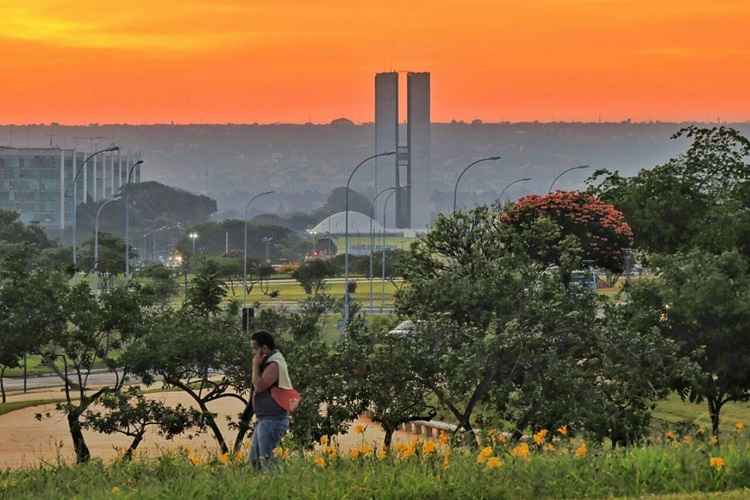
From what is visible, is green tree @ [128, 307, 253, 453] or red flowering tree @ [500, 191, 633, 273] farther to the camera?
red flowering tree @ [500, 191, 633, 273]

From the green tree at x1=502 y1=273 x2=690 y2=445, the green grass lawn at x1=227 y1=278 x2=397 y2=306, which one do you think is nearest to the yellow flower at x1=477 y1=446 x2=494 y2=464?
the green tree at x1=502 y1=273 x2=690 y2=445

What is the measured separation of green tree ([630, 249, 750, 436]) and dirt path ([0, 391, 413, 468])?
542cm

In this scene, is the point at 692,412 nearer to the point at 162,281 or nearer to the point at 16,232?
the point at 162,281

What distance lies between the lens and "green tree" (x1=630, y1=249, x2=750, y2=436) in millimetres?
28672

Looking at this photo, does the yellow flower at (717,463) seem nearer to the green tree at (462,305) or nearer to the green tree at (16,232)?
the green tree at (462,305)

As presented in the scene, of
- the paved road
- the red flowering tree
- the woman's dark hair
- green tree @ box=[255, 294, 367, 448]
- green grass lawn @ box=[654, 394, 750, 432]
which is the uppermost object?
the red flowering tree

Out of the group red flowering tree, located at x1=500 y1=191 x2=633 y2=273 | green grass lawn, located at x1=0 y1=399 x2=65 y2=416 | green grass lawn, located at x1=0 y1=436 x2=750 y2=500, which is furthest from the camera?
red flowering tree, located at x1=500 y1=191 x2=633 y2=273

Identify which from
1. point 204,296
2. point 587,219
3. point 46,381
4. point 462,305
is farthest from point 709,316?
point 46,381

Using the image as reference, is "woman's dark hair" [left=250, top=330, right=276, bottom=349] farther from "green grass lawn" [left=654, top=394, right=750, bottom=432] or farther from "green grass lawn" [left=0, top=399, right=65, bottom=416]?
"green grass lawn" [left=0, top=399, right=65, bottom=416]

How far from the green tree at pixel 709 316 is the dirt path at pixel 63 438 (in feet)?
17.8

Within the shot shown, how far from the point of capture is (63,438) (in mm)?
34906

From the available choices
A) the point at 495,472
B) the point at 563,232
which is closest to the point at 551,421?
the point at 495,472

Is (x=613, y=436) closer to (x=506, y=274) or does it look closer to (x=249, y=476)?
(x=506, y=274)

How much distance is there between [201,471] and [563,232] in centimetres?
4253
